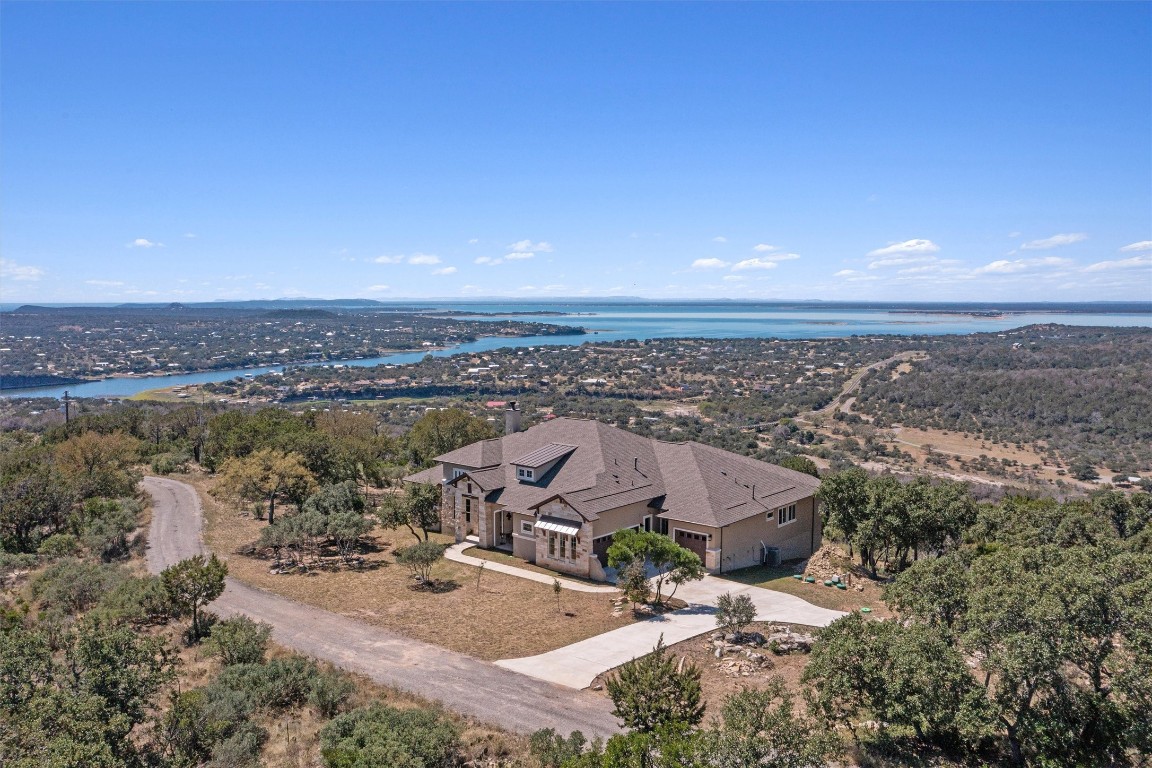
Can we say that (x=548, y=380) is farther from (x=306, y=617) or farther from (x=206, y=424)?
(x=306, y=617)

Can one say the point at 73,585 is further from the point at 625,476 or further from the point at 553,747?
the point at 625,476

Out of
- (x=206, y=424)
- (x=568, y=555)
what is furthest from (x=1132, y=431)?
(x=206, y=424)

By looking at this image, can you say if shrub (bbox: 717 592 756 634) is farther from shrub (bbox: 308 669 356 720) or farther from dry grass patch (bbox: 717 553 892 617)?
shrub (bbox: 308 669 356 720)

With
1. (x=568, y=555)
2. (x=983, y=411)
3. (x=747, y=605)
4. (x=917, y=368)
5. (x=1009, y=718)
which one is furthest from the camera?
(x=917, y=368)

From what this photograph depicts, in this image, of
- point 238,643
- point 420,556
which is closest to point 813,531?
point 420,556

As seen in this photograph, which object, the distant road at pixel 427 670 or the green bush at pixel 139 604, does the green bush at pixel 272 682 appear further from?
the green bush at pixel 139 604

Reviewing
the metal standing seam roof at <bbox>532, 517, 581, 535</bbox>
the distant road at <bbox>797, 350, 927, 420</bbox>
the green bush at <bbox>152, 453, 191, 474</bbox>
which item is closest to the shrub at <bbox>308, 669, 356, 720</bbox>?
the metal standing seam roof at <bbox>532, 517, 581, 535</bbox>

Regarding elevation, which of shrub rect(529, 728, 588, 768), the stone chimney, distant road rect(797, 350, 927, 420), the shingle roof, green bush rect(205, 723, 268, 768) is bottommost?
distant road rect(797, 350, 927, 420)
